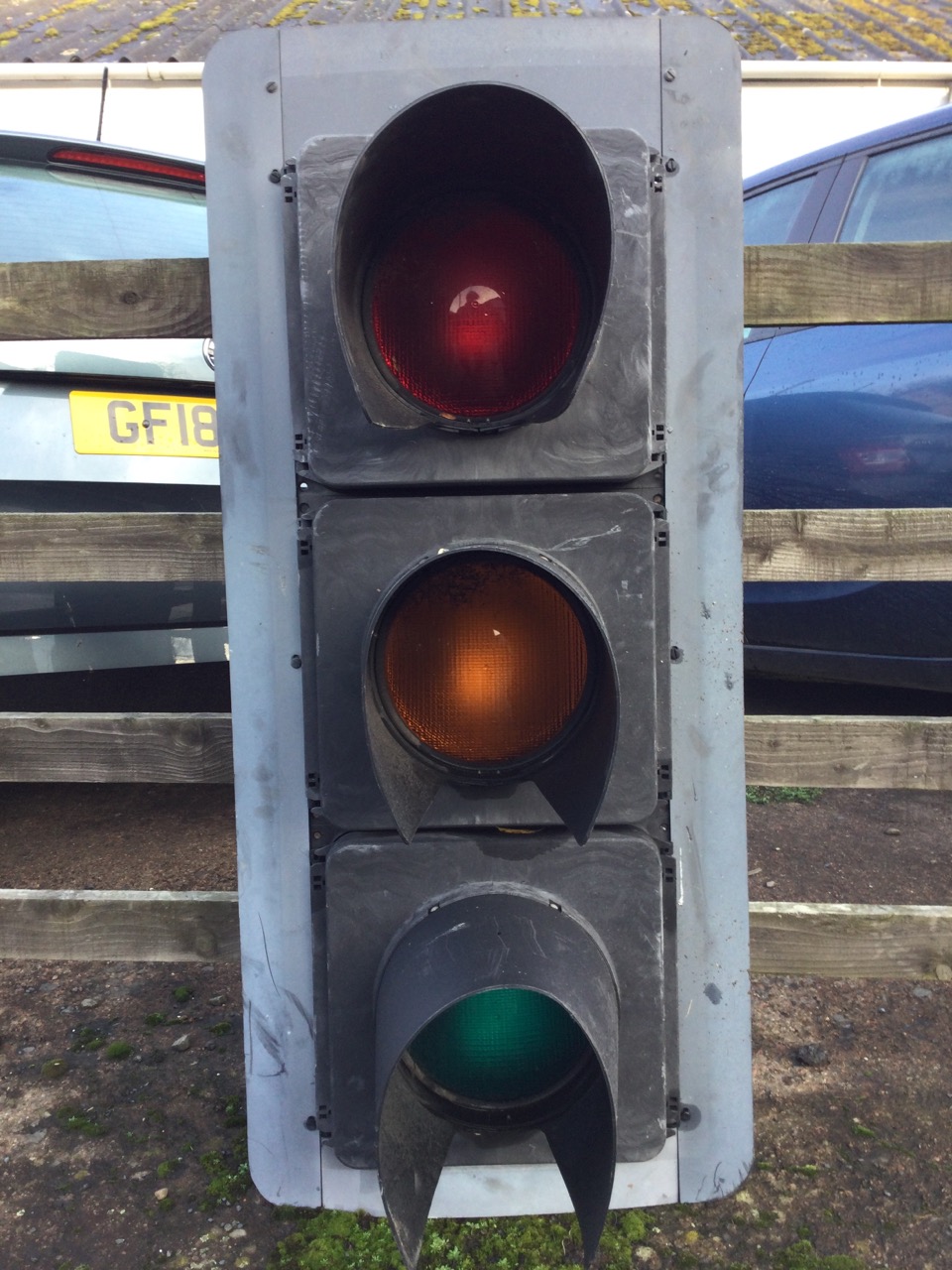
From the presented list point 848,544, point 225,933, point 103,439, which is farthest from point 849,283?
point 103,439

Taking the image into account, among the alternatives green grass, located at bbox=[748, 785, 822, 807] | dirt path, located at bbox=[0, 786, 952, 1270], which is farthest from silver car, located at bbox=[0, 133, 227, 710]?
green grass, located at bbox=[748, 785, 822, 807]

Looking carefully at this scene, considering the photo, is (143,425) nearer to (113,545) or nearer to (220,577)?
(113,545)

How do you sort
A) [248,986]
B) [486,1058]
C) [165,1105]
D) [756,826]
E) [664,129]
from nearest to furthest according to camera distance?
1. [486,1058]
2. [664,129]
3. [248,986]
4. [165,1105]
5. [756,826]

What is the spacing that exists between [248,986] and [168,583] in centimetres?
158

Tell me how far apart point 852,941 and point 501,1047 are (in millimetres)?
997

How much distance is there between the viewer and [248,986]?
1547 mm

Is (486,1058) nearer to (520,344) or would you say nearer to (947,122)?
(520,344)

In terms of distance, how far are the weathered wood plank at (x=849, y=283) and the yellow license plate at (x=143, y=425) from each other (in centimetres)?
143

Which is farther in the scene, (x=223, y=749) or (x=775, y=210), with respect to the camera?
(x=775, y=210)

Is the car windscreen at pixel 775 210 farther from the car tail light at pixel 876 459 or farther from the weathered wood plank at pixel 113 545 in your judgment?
the weathered wood plank at pixel 113 545

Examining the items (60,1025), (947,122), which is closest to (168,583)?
(60,1025)

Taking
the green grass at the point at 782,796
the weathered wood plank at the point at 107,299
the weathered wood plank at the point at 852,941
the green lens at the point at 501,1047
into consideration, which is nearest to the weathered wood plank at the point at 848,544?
the weathered wood plank at the point at 852,941

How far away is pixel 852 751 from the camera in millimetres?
2082

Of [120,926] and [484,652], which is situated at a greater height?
[484,652]
